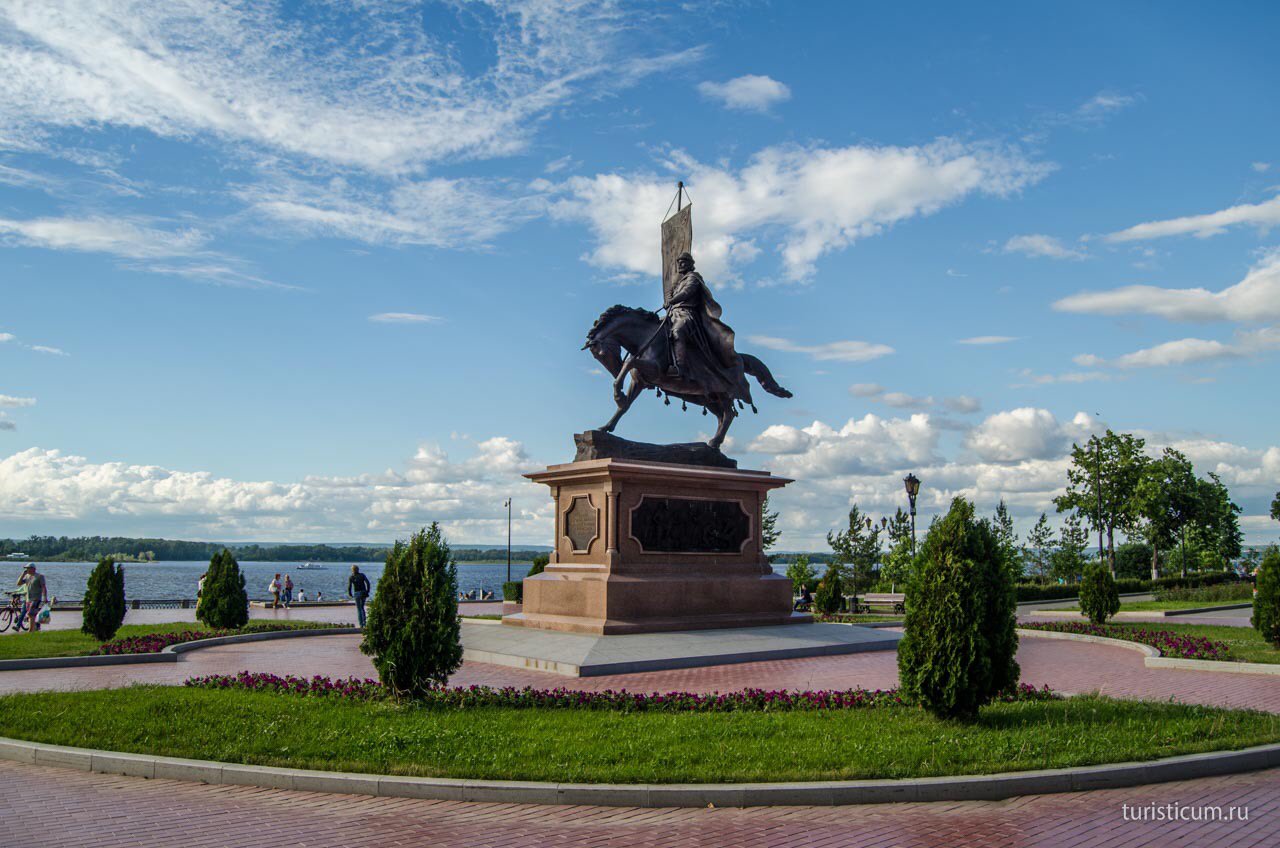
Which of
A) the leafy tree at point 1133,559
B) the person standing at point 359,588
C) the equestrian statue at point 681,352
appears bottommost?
the leafy tree at point 1133,559

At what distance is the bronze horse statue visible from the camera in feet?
70.0

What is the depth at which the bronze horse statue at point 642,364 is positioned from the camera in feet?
70.0

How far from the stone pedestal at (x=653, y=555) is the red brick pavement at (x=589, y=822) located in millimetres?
10041

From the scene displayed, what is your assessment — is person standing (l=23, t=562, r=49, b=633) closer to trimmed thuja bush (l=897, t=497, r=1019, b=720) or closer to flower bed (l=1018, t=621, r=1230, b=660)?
trimmed thuja bush (l=897, t=497, r=1019, b=720)

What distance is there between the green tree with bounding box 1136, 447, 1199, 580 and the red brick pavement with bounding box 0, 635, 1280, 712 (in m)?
41.6

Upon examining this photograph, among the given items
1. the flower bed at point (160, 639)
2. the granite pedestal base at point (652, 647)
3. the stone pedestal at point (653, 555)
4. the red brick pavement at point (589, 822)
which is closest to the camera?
the red brick pavement at point (589, 822)

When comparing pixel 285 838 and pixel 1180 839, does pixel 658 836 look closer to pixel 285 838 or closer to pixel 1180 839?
pixel 285 838

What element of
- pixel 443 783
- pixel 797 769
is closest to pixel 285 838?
pixel 443 783

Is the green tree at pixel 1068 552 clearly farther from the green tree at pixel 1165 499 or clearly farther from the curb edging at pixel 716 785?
the curb edging at pixel 716 785

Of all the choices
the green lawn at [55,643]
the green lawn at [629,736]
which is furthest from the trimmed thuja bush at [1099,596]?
the green lawn at [55,643]

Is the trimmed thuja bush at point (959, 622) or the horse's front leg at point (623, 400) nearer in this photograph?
the trimmed thuja bush at point (959, 622)

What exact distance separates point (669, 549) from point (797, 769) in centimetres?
1140

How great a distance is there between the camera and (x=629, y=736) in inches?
364

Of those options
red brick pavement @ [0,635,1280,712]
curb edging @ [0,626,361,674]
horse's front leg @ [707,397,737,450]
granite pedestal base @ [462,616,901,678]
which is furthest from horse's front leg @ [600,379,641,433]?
curb edging @ [0,626,361,674]
